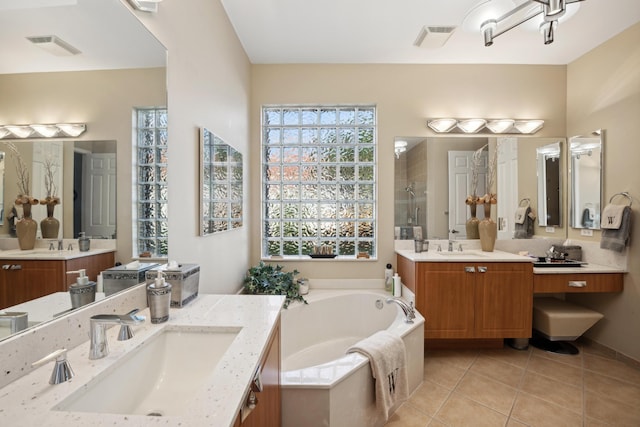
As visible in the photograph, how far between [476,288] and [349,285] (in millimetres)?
1175

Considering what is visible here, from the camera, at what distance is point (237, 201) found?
8.55 ft

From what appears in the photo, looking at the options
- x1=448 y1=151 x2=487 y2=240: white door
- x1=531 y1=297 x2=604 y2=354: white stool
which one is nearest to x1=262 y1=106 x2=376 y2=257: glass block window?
x1=448 y1=151 x2=487 y2=240: white door

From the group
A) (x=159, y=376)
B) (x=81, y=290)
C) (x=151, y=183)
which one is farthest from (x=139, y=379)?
(x=151, y=183)

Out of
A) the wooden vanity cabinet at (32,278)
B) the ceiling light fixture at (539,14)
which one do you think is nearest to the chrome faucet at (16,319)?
the wooden vanity cabinet at (32,278)

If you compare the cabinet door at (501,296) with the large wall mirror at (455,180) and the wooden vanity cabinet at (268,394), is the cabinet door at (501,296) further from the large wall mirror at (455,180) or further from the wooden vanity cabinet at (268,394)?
the wooden vanity cabinet at (268,394)

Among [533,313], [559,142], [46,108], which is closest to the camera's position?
[46,108]

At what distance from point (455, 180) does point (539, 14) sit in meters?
1.52

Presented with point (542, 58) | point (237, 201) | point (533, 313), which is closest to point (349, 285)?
point (237, 201)

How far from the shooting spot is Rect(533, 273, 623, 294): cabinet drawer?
2.58 m

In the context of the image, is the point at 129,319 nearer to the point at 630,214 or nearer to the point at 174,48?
the point at 174,48

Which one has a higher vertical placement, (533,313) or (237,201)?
(237,201)

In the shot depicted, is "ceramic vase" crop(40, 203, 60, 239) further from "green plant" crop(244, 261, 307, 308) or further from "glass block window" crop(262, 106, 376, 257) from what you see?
"glass block window" crop(262, 106, 376, 257)

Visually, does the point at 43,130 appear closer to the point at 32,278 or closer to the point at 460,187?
the point at 32,278

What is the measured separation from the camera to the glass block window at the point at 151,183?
4.10ft
